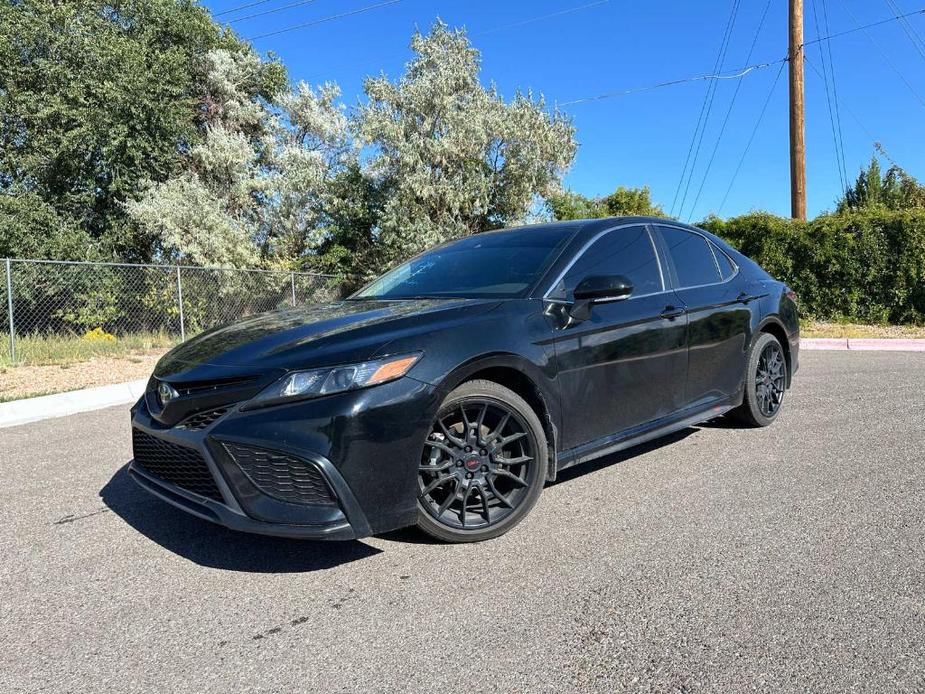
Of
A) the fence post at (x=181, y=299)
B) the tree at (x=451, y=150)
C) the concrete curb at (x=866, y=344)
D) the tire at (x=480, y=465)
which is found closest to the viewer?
the tire at (x=480, y=465)

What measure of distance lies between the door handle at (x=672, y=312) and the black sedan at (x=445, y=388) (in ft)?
0.08

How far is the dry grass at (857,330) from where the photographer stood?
38.9 feet

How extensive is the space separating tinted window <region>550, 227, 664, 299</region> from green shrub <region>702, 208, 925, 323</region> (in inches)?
421

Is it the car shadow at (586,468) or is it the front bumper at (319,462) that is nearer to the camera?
the front bumper at (319,462)

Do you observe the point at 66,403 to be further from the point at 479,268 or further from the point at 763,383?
the point at 763,383

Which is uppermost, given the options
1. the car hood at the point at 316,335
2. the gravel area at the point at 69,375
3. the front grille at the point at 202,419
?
the car hood at the point at 316,335

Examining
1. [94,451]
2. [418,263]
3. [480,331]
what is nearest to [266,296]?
[94,451]

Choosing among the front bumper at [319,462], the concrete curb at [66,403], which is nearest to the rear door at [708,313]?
the front bumper at [319,462]

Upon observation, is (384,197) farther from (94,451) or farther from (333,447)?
(333,447)

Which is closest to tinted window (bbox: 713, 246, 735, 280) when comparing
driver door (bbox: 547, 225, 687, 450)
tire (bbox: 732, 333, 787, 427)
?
tire (bbox: 732, 333, 787, 427)

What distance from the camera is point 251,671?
2.17 metres

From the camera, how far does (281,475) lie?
8.68 feet

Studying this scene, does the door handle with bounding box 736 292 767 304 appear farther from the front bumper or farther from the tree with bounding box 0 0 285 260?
the tree with bounding box 0 0 285 260

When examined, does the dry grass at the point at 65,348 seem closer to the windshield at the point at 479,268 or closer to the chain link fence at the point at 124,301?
the chain link fence at the point at 124,301
